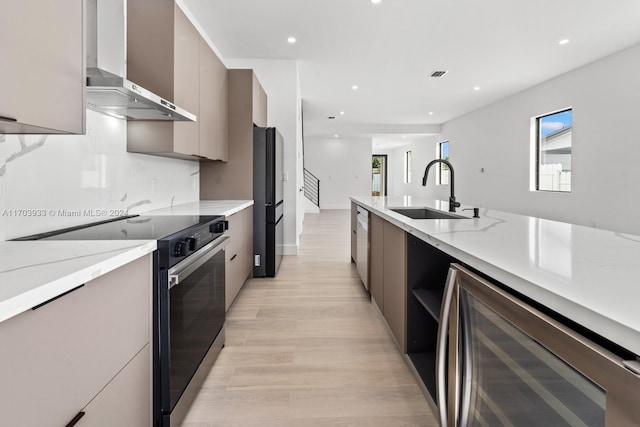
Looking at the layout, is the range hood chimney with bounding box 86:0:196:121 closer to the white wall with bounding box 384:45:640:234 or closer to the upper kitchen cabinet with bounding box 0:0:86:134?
the upper kitchen cabinet with bounding box 0:0:86:134

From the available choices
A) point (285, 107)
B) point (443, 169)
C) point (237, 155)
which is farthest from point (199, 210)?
point (443, 169)

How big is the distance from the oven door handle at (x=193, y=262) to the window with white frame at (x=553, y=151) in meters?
6.59

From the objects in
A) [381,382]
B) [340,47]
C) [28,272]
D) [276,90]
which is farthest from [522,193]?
[28,272]

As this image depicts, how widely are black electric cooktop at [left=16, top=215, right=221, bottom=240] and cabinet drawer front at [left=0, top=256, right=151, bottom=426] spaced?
0.25 m

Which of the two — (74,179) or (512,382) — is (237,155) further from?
(512,382)

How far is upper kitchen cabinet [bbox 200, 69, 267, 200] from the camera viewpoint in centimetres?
360

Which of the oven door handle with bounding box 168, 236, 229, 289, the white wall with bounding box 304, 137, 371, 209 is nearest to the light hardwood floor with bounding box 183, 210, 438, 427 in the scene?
the oven door handle with bounding box 168, 236, 229, 289

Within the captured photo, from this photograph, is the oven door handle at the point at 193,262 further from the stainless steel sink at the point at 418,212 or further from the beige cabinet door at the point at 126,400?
the stainless steel sink at the point at 418,212

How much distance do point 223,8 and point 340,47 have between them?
1.67 meters

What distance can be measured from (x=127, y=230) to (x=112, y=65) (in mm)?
1036

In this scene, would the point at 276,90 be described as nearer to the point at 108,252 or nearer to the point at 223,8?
the point at 223,8

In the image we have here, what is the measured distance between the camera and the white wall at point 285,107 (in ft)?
16.2

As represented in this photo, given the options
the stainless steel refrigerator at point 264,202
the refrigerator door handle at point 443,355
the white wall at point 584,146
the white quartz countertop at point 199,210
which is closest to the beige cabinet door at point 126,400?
the refrigerator door handle at point 443,355

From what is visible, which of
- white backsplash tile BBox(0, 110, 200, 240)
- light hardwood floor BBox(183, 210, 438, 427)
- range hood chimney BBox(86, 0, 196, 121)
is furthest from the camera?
range hood chimney BBox(86, 0, 196, 121)
